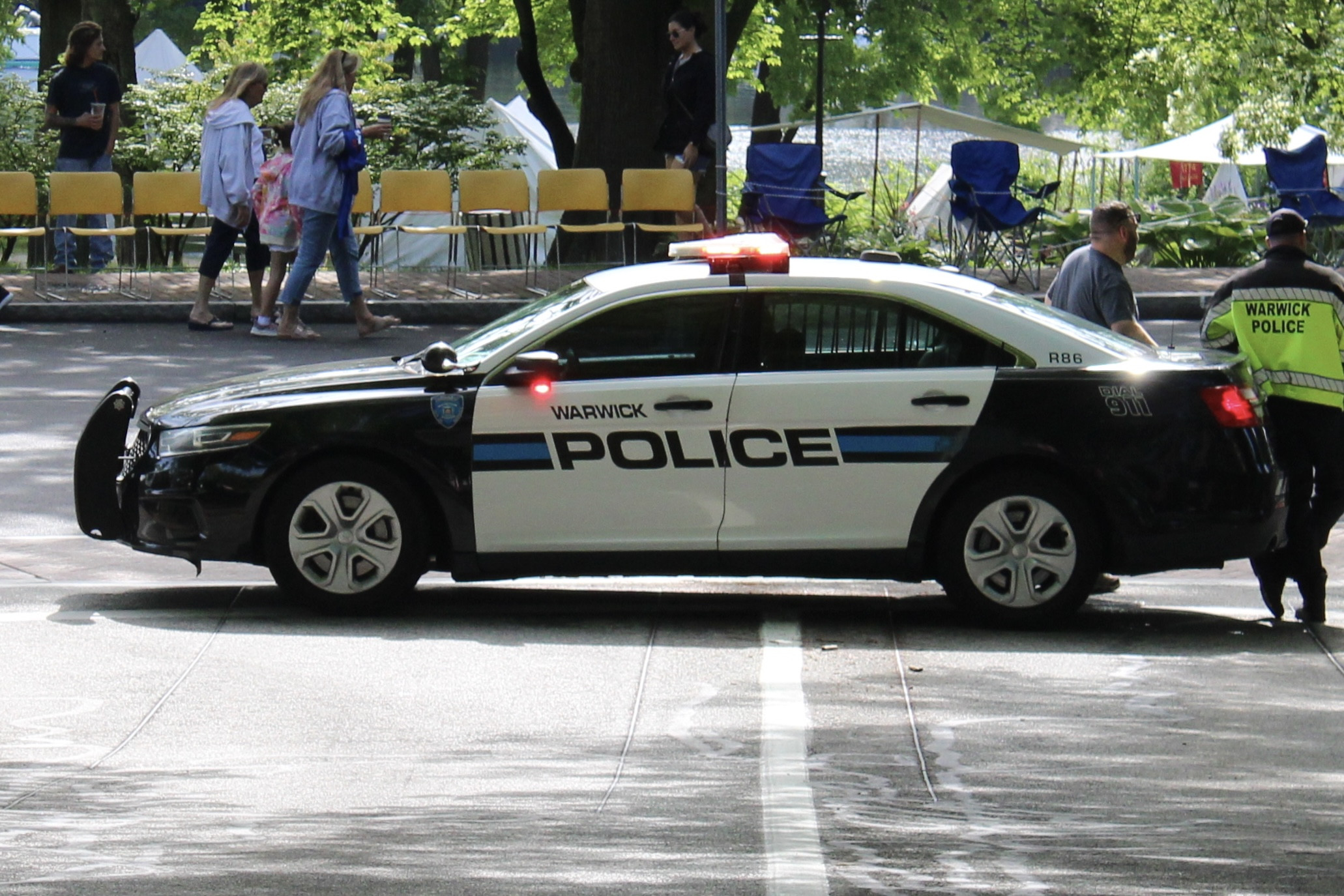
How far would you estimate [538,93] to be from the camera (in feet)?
88.8

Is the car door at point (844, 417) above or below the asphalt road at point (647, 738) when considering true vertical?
above

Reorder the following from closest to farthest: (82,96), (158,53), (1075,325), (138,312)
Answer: (1075,325) → (138,312) → (82,96) → (158,53)

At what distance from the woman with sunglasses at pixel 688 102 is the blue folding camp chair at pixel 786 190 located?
3.21 ft

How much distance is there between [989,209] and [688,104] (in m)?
3.18

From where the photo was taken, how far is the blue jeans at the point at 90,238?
63.0ft

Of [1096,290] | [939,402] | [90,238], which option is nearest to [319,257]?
[90,238]

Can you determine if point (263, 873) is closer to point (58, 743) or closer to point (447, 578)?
point (58, 743)

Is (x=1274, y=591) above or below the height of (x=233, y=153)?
below

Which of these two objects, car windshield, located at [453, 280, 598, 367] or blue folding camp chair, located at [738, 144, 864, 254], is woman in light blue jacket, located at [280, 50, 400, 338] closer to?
blue folding camp chair, located at [738, 144, 864, 254]

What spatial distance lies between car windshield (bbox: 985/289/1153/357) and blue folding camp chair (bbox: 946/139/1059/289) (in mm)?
11056

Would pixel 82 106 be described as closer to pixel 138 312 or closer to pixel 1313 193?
pixel 138 312

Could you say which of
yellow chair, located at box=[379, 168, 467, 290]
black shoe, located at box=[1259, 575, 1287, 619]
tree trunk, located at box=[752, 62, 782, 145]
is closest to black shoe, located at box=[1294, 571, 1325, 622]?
black shoe, located at box=[1259, 575, 1287, 619]

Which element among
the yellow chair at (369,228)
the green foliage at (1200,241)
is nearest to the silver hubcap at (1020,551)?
the yellow chair at (369,228)

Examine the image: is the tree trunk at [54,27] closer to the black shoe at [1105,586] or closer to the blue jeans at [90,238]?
Result: the blue jeans at [90,238]
